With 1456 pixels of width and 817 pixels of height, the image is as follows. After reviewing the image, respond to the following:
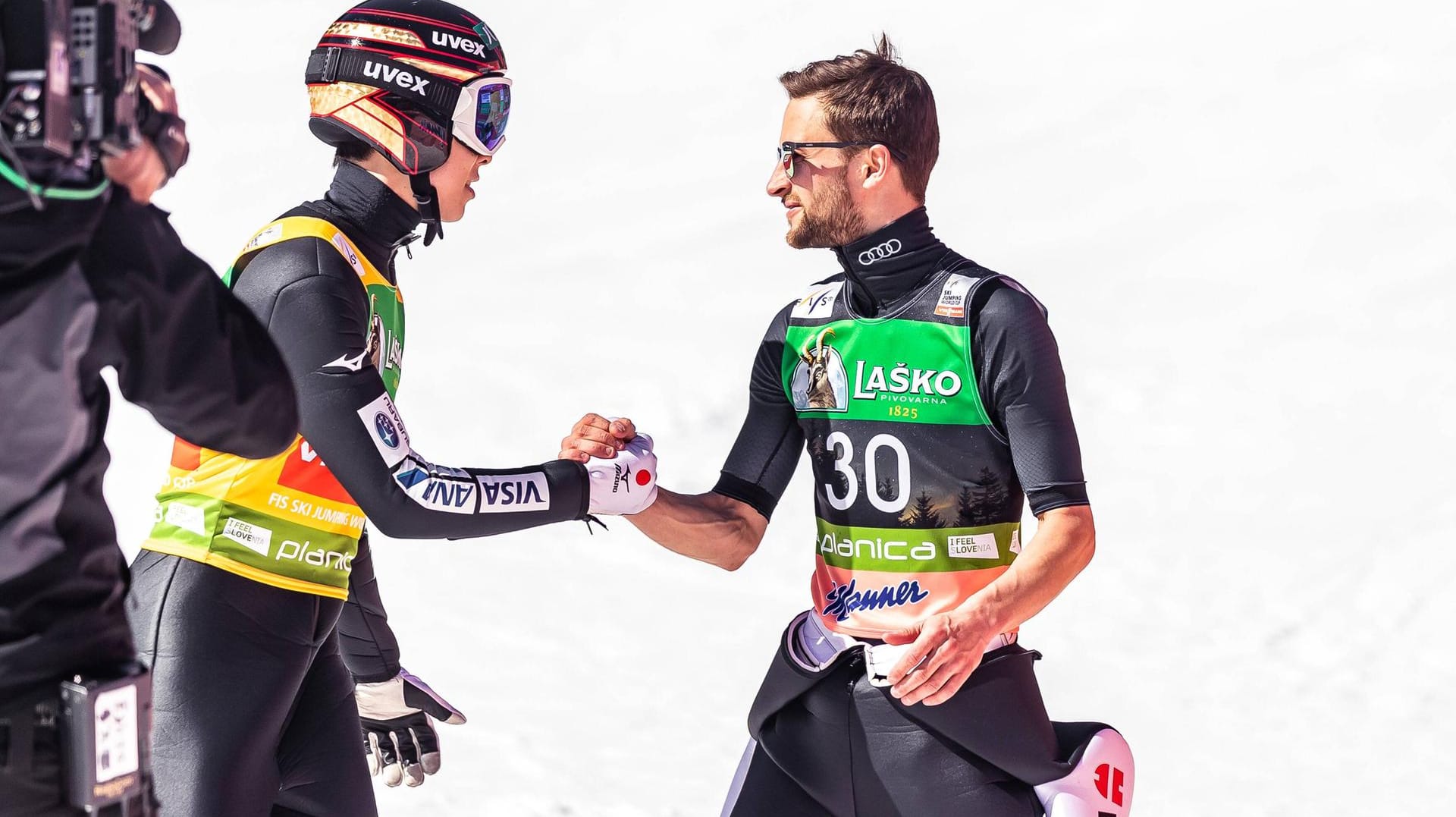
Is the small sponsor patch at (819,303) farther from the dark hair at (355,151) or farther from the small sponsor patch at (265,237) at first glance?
the small sponsor patch at (265,237)

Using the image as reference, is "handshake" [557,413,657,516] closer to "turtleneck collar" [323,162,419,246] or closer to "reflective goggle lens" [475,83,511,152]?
"turtleneck collar" [323,162,419,246]

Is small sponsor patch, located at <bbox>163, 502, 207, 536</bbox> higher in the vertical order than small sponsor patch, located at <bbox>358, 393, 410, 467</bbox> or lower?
lower

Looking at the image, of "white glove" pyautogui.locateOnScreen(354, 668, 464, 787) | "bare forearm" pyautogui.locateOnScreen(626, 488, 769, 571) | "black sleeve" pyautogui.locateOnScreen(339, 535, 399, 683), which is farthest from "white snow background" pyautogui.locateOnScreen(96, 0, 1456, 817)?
"bare forearm" pyautogui.locateOnScreen(626, 488, 769, 571)

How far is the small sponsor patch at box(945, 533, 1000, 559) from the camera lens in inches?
168

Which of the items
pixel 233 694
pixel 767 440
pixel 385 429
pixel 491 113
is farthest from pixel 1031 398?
pixel 233 694

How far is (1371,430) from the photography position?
12688mm

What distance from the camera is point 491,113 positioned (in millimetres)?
4645

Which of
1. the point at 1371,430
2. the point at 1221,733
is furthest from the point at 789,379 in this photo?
the point at 1371,430

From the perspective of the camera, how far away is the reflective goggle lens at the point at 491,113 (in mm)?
4605

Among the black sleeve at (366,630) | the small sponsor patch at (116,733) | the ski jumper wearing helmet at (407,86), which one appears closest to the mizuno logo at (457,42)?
the ski jumper wearing helmet at (407,86)

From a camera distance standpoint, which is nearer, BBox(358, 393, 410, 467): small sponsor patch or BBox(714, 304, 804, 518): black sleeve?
BBox(358, 393, 410, 467): small sponsor patch

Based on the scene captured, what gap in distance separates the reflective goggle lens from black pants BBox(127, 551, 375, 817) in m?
1.34

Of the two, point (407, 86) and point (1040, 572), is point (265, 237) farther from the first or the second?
point (1040, 572)

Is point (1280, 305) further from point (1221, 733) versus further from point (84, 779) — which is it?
point (84, 779)
